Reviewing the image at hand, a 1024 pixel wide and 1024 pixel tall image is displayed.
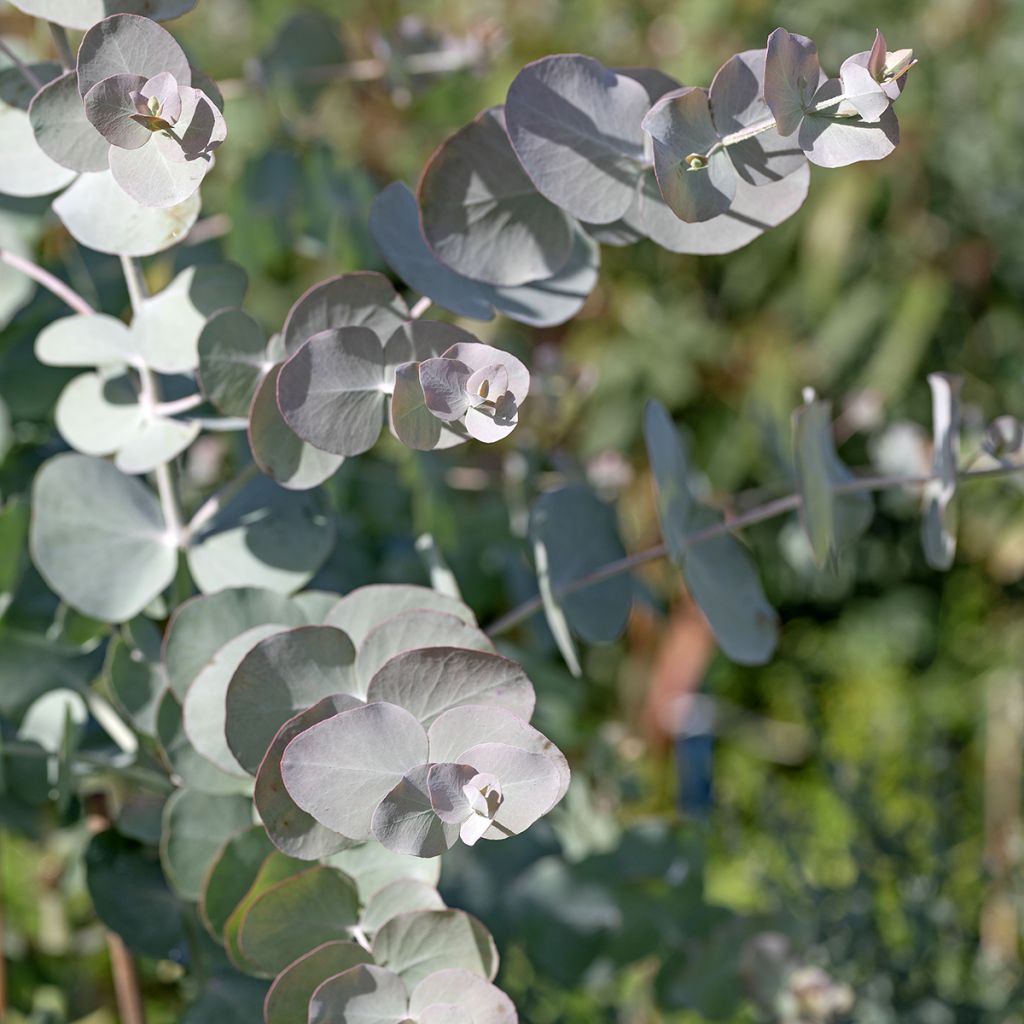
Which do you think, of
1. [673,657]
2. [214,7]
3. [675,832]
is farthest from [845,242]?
[675,832]

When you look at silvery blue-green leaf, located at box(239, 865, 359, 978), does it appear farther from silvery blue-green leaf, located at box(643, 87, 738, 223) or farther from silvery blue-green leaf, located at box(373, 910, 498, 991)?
silvery blue-green leaf, located at box(643, 87, 738, 223)

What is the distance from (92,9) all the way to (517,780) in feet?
0.94

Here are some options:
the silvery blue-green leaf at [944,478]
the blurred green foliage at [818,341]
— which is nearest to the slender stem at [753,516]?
the silvery blue-green leaf at [944,478]

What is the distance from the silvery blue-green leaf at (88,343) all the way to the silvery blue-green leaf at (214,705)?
125 mm

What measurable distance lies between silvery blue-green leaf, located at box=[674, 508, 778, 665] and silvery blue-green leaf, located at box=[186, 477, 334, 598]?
15 cm

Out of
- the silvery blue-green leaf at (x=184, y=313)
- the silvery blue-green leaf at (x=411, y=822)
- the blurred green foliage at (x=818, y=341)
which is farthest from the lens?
the blurred green foliage at (x=818, y=341)

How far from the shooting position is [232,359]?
41 centimetres

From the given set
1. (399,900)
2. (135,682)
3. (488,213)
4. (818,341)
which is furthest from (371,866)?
(818,341)

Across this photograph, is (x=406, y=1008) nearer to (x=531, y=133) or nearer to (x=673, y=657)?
(x=531, y=133)

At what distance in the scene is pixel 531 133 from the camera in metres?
0.38

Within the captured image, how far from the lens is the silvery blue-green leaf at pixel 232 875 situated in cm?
41

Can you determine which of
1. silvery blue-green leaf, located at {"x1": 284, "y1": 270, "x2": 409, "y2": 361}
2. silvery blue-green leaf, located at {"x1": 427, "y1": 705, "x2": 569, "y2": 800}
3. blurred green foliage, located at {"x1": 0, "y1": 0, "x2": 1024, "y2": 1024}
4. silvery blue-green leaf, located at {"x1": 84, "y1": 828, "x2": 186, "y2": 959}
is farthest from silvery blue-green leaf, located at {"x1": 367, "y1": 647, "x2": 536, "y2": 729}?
blurred green foliage, located at {"x1": 0, "y1": 0, "x2": 1024, "y2": 1024}

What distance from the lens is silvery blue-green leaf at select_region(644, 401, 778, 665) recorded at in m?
0.47

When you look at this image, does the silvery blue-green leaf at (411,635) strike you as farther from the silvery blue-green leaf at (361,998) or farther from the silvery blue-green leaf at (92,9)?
the silvery blue-green leaf at (92,9)
